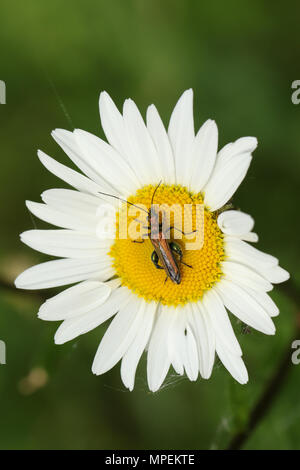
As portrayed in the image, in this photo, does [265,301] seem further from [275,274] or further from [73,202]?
[73,202]

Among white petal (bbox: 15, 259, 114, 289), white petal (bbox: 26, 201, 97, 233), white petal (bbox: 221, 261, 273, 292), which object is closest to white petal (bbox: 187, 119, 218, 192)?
white petal (bbox: 221, 261, 273, 292)

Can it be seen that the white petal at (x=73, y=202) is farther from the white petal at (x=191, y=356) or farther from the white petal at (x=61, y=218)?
the white petal at (x=191, y=356)

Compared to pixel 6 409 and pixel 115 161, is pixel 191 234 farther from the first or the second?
pixel 6 409

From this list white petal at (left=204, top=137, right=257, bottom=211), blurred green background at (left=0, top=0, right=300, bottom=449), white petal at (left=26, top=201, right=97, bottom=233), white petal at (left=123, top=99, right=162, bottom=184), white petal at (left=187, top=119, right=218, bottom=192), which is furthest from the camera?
blurred green background at (left=0, top=0, right=300, bottom=449)

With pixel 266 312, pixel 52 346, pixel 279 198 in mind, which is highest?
pixel 279 198

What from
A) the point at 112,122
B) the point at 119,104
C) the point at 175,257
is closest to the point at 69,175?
the point at 112,122

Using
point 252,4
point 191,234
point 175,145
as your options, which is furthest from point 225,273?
point 252,4

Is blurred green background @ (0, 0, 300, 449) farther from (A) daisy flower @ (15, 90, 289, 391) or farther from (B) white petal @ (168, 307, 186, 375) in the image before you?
(B) white petal @ (168, 307, 186, 375)
